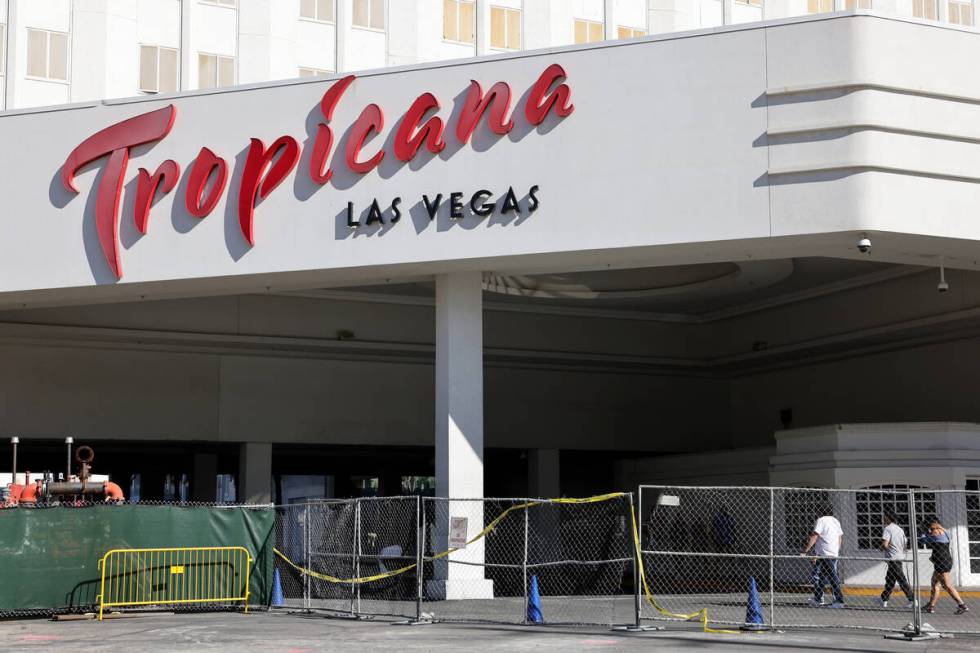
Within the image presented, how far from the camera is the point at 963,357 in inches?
1369

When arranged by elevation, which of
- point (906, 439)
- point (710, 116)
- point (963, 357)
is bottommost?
point (906, 439)

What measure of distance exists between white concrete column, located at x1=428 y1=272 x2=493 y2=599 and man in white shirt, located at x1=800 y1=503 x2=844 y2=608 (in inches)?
259

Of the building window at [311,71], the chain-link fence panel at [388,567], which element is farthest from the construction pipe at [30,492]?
the building window at [311,71]

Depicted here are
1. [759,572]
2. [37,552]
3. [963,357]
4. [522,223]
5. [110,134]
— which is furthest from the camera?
[963,357]

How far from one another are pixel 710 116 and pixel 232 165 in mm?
10123

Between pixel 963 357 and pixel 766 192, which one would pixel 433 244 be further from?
pixel 963 357

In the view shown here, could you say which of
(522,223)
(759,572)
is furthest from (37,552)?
(759,572)

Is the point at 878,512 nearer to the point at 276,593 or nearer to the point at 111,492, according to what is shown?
the point at 276,593

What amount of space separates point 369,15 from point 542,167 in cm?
1477

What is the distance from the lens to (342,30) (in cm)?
3775

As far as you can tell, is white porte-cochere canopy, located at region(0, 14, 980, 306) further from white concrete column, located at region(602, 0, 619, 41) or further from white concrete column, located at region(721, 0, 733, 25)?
white concrete column, located at region(721, 0, 733, 25)

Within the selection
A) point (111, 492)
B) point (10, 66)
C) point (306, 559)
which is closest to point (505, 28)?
point (10, 66)

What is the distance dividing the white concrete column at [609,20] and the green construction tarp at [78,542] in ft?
71.2

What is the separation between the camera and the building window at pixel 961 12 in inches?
1700
